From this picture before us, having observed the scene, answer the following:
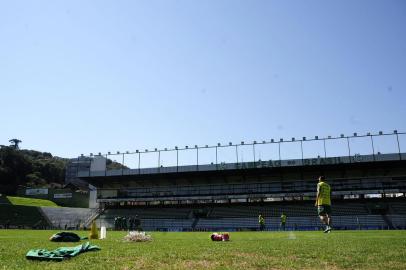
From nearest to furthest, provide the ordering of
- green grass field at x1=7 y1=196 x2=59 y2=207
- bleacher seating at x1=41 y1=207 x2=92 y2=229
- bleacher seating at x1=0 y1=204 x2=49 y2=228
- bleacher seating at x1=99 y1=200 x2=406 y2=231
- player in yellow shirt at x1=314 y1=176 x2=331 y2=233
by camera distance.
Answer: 1. player in yellow shirt at x1=314 y1=176 x2=331 y2=233
2. bleacher seating at x1=99 y1=200 x2=406 y2=231
3. bleacher seating at x1=0 y1=204 x2=49 y2=228
4. bleacher seating at x1=41 y1=207 x2=92 y2=229
5. green grass field at x1=7 y1=196 x2=59 y2=207

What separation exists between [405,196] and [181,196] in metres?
33.4

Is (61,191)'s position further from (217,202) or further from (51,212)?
(217,202)

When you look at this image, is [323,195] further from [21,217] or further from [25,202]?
[25,202]

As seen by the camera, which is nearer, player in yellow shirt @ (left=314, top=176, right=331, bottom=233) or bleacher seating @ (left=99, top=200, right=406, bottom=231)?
player in yellow shirt @ (left=314, top=176, right=331, bottom=233)

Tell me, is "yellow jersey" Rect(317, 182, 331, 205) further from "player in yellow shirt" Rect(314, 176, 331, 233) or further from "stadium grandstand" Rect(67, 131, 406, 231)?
"stadium grandstand" Rect(67, 131, 406, 231)

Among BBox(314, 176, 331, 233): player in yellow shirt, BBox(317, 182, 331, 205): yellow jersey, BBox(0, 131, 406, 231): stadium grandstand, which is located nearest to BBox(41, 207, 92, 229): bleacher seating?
BBox(0, 131, 406, 231): stadium grandstand

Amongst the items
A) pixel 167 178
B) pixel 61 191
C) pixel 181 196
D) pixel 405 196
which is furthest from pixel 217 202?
pixel 61 191

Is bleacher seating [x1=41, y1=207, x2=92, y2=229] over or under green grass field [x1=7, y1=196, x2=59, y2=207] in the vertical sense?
under

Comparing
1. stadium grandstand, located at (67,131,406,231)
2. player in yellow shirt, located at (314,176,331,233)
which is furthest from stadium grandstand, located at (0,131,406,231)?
player in yellow shirt, located at (314,176,331,233)

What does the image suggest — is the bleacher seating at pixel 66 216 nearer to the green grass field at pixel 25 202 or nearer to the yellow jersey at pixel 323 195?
the green grass field at pixel 25 202

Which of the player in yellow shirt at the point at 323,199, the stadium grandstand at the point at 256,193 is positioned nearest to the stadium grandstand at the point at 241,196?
the stadium grandstand at the point at 256,193

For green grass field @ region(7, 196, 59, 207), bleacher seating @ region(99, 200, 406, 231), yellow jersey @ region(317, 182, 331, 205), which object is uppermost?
green grass field @ region(7, 196, 59, 207)

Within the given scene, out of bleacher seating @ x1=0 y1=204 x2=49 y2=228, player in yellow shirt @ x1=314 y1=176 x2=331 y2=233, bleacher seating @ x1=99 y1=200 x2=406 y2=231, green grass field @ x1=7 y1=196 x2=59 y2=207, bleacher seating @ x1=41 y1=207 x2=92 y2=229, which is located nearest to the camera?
player in yellow shirt @ x1=314 y1=176 x2=331 y2=233

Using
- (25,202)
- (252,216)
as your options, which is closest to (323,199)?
(252,216)
